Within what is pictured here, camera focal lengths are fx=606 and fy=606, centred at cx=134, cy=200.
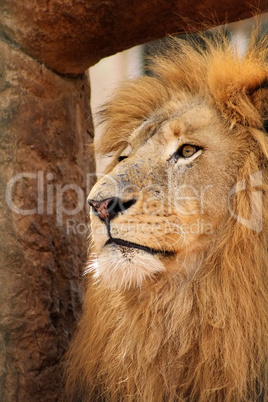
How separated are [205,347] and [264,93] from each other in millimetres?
1130

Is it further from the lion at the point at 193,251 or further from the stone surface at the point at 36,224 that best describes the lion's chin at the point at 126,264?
the stone surface at the point at 36,224

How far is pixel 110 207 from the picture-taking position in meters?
2.53

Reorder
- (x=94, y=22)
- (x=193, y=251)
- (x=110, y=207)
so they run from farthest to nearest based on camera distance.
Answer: (x=94, y=22), (x=193, y=251), (x=110, y=207)

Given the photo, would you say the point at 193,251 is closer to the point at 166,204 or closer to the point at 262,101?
the point at 166,204

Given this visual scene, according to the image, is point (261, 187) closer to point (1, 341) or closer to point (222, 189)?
point (222, 189)

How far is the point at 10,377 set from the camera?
10.1 ft

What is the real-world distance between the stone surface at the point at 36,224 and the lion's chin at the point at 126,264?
679 mm

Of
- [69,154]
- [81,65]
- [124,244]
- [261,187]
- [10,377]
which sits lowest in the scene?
[10,377]

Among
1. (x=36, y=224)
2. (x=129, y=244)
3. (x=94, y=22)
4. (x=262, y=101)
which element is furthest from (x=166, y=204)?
(x=94, y=22)

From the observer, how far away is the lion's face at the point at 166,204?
2.54m

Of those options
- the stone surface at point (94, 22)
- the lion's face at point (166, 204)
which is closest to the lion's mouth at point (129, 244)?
the lion's face at point (166, 204)

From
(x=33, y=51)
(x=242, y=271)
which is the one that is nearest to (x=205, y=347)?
(x=242, y=271)

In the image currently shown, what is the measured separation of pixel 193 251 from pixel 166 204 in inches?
10.0

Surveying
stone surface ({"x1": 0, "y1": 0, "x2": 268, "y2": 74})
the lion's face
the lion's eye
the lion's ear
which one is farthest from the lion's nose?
stone surface ({"x1": 0, "y1": 0, "x2": 268, "y2": 74})
